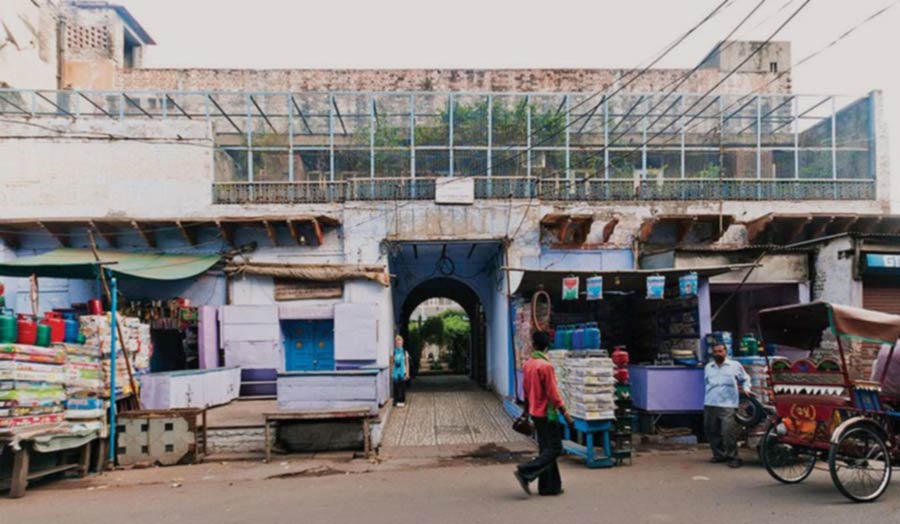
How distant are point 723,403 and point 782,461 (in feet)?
4.67

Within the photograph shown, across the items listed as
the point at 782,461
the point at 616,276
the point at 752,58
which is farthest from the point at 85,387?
the point at 752,58

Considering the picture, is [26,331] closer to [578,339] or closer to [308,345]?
[578,339]

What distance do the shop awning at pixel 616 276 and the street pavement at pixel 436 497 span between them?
10.7ft

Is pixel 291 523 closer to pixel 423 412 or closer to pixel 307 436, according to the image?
pixel 307 436

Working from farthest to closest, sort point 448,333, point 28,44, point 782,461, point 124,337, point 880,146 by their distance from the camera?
point 448,333
point 28,44
point 880,146
point 124,337
point 782,461

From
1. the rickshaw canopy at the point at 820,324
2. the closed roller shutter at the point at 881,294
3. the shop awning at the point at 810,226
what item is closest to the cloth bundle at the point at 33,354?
the rickshaw canopy at the point at 820,324

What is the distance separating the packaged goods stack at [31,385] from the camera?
26.4 feet

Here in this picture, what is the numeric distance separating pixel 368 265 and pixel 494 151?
4.45m

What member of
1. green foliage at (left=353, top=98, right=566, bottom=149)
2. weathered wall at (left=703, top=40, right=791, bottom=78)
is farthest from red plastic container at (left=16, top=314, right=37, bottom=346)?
weathered wall at (left=703, top=40, right=791, bottom=78)

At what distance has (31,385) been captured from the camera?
27.6 feet

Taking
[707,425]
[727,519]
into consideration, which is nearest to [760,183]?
[707,425]

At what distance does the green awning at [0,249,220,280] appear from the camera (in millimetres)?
12961

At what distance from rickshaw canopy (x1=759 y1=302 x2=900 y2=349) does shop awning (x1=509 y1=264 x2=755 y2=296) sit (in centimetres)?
274

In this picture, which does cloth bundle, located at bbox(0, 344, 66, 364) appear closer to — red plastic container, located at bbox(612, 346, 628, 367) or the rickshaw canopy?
red plastic container, located at bbox(612, 346, 628, 367)
